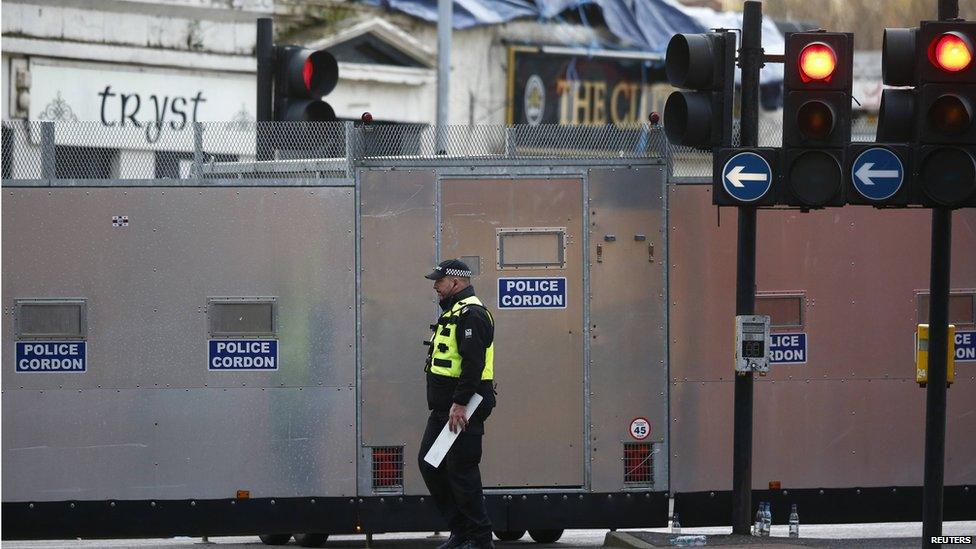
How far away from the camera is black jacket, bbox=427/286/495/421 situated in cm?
982

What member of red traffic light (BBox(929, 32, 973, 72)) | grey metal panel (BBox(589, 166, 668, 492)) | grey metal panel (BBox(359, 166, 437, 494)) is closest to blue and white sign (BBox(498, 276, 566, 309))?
grey metal panel (BBox(589, 166, 668, 492))

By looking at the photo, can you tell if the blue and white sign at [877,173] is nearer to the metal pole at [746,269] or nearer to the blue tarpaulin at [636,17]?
the metal pole at [746,269]

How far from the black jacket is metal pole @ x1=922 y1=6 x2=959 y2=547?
106 inches

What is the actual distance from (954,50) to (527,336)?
135 inches

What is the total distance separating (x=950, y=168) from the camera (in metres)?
9.30

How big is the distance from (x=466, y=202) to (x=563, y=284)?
872 mm

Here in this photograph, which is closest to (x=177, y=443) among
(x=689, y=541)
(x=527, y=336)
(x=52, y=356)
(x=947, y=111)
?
(x=52, y=356)

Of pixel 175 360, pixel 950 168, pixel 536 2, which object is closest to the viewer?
pixel 950 168

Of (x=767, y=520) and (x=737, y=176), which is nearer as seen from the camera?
(x=737, y=176)

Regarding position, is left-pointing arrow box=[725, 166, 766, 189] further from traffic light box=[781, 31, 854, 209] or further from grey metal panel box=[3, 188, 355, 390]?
grey metal panel box=[3, 188, 355, 390]

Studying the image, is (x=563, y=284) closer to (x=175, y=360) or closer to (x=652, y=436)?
(x=652, y=436)

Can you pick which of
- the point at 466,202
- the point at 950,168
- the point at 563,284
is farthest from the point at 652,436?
the point at 950,168

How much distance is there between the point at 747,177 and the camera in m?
10.1

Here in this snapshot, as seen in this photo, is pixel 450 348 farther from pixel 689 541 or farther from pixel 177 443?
pixel 177 443
